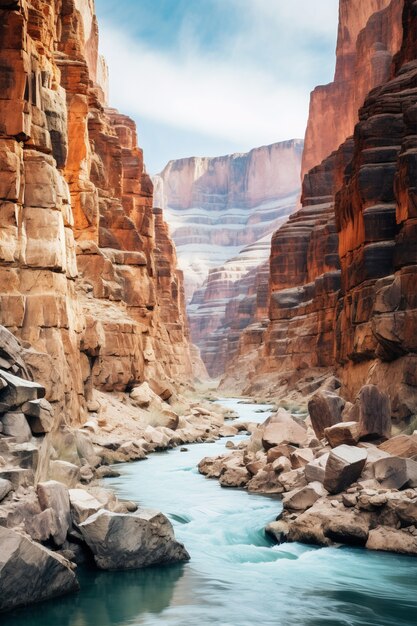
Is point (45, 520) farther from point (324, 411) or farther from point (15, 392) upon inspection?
point (324, 411)

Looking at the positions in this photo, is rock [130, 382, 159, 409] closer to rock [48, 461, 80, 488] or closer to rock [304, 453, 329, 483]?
rock [304, 453, 329, 483]

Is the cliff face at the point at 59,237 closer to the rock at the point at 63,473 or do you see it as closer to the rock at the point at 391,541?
the rock at the point at 63,473

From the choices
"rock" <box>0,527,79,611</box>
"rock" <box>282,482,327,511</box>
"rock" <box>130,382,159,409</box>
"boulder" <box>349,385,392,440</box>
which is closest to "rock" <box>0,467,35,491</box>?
"rock" <box>0,527,79,611</box>

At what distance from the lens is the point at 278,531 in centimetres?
1587

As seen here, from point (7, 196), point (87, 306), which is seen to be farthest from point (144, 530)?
point (87, 306)

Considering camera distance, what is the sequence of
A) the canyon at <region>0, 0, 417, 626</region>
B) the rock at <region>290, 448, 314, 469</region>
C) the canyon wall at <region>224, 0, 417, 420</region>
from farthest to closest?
the canyon wall at <region>224, 0, 417, 420</region> < the rock at <region>290, 448, 314, 469</region> < the canyon at <region>0, 0, 417, 626</region>

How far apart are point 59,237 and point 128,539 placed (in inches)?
536

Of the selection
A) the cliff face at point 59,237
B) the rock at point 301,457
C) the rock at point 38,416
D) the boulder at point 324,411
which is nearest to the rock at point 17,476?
the rock at point 38,416

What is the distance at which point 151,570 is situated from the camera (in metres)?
13.5

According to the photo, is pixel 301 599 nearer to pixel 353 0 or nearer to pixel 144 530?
pixel 144 530

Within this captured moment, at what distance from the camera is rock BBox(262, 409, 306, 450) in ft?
73.8

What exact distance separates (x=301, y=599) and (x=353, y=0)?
382 feet

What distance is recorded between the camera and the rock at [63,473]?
16484mm

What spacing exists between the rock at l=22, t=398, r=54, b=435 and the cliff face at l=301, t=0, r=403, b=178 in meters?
86.1
